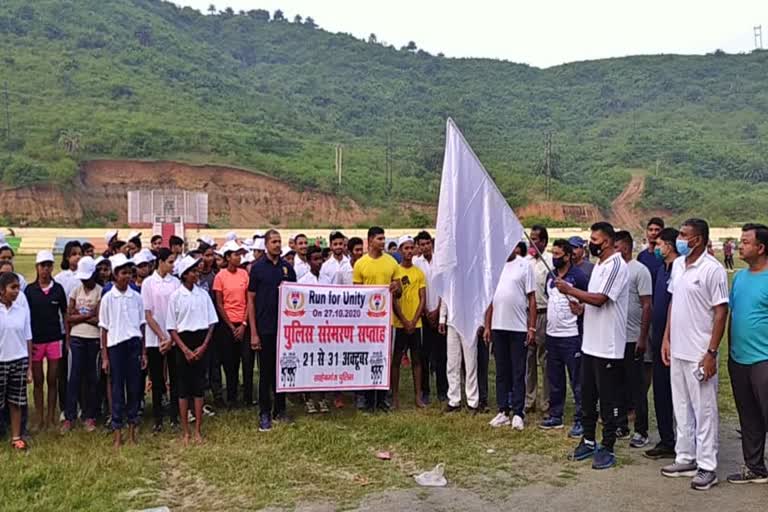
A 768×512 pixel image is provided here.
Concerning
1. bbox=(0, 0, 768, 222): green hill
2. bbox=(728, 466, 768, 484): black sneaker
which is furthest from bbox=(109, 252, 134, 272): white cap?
bbox=(0, 0, 768, 222): green hill

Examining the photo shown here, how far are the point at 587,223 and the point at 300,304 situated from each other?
62548mm

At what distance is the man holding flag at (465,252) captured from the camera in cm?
788

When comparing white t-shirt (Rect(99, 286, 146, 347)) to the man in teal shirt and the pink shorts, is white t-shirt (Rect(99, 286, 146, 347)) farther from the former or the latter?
the man in teal shirt

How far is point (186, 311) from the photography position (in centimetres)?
710

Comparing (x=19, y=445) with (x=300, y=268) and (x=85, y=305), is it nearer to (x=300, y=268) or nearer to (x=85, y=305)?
(x=85, y=305)

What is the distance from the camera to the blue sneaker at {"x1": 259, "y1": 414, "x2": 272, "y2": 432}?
24.6 ft

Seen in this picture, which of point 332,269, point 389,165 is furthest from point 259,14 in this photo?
point 332,269

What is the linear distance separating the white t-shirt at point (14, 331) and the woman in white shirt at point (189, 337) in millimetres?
1262

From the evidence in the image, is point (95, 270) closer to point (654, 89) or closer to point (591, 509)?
point (591, 509)

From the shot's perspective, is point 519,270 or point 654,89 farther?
point 654,89

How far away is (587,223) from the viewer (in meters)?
67.2

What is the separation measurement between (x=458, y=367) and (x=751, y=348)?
126 inches

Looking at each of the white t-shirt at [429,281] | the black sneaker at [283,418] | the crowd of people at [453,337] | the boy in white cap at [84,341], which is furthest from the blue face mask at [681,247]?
the boy in white cap at [84,341]

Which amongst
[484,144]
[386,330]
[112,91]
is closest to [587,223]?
[484,144]
